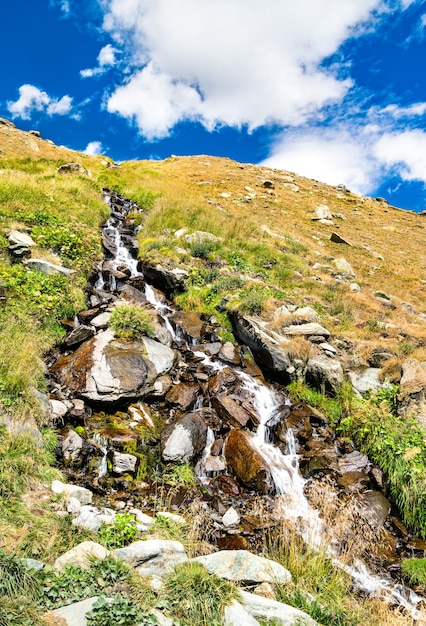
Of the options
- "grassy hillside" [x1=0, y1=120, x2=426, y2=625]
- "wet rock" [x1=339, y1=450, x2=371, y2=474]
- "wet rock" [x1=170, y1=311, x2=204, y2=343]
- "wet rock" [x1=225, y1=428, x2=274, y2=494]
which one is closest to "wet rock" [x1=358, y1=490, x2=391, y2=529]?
"grassy hillside" [x1=0, y1=120, x2=426, y2=625]

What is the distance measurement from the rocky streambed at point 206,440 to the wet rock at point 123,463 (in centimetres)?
2

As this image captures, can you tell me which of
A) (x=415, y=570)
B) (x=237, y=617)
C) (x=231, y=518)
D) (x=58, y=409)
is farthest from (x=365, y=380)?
(x=58, y=409)

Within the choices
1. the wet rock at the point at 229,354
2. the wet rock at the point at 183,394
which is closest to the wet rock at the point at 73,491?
the wet rock at the point at 183,394

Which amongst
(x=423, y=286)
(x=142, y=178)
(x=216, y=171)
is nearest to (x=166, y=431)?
(x=423, y=286)

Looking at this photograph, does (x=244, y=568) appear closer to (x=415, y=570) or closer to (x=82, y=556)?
(x=82, y=556)

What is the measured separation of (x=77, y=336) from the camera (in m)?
9.77

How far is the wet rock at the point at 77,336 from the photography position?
9.66m

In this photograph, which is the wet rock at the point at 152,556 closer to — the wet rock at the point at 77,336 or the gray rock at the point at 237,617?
the gray rock at the point at 237,617

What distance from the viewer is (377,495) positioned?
7.21 m

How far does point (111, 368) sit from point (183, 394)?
202 cm

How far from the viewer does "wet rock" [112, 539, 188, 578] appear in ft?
13.1

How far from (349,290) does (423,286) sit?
314 inches

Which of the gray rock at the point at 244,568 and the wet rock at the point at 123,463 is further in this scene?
the wet rock at the point at 123,463

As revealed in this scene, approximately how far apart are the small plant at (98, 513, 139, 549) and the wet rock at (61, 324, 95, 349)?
5.61m
